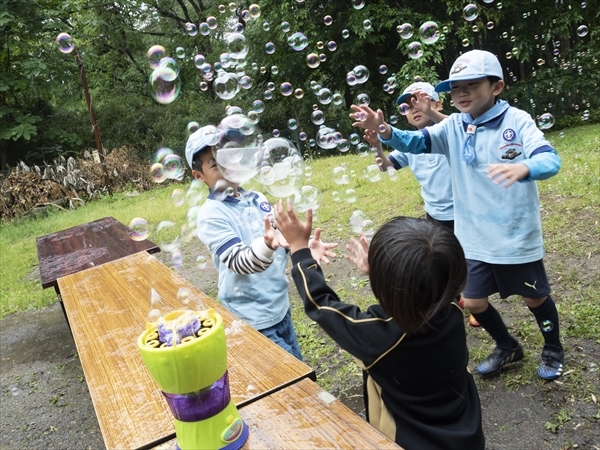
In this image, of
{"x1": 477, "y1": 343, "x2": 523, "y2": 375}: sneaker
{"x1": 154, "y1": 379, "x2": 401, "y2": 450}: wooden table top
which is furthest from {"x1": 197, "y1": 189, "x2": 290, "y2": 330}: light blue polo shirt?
{"x1": 477, "y1": 343, "x2": 523, "y2": 375}: sneaker

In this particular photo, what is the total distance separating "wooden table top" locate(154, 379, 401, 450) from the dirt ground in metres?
1.29

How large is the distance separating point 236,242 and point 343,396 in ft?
4.43

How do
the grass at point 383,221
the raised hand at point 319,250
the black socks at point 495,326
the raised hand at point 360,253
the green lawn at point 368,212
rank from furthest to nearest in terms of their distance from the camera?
the green lawn at point 368,212 < the grass at point 383,221 < the black socks at point 495,326 < the raised hand at point 319,250 < the raised hand at point 360,253

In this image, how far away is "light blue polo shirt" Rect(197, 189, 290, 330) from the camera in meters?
2.12

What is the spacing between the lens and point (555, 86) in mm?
13211

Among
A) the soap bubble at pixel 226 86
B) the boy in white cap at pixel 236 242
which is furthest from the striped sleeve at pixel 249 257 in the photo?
the soap bubble at pixel 226 86

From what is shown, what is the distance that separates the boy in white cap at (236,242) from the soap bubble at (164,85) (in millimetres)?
1050

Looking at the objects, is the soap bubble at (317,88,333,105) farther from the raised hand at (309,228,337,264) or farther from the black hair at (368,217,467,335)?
the black hair at (368,217,467,335)

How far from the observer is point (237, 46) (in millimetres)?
3988

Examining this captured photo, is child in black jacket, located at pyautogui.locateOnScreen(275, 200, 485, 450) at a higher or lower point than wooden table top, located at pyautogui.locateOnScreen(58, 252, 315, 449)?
higher

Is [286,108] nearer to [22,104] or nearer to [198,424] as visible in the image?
[22,104]

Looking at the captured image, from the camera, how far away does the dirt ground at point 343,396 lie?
91.7 inches

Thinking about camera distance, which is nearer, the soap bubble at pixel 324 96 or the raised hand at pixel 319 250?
the raised hand at pixel 319 250

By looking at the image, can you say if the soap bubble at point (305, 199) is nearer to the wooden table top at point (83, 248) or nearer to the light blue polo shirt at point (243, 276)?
the light blue polo shirt at point (243, 276)
